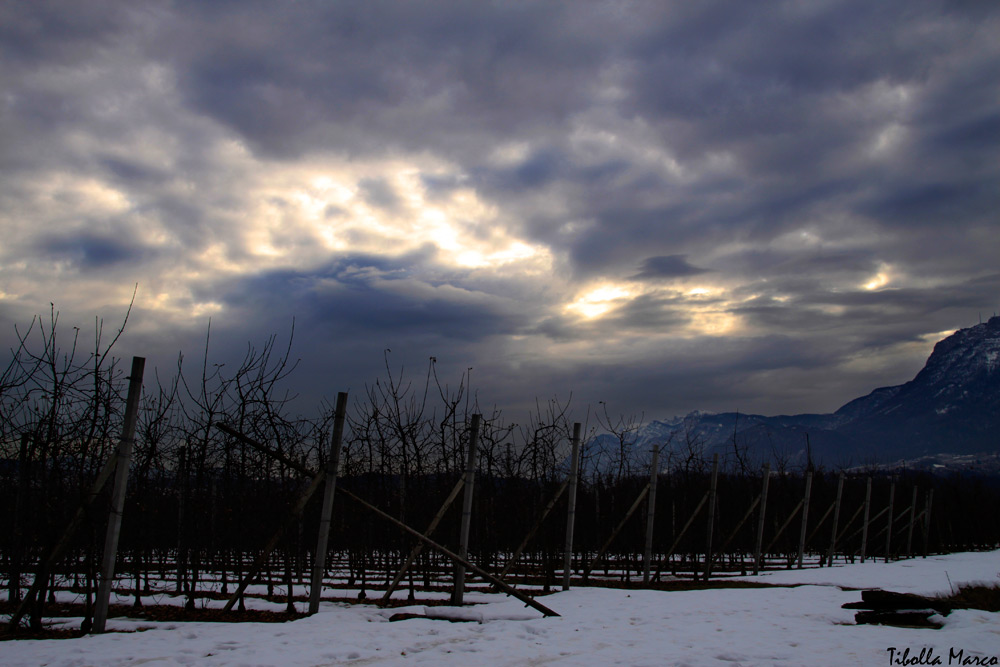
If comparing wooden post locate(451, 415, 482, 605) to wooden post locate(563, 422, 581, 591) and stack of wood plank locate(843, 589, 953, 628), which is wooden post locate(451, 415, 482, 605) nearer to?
wooden post locate(563, 422, 581, 591)

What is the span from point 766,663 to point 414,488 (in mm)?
9991

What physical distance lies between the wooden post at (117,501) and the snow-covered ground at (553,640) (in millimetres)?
322

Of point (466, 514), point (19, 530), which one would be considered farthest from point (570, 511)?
point (19, 530)

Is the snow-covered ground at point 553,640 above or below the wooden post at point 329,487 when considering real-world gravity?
below

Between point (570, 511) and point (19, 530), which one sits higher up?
point (570, 511)

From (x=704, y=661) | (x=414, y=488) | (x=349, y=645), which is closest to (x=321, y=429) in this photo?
(x=414, y=488)

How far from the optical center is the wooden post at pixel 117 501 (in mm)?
6344

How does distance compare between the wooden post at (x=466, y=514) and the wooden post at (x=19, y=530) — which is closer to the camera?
the wooden post at (x=19, y=530)

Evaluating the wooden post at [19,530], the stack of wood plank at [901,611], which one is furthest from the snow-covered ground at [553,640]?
the wooden post at [19,530]

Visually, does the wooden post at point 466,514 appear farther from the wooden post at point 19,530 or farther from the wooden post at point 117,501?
the wooden post at point 19,530

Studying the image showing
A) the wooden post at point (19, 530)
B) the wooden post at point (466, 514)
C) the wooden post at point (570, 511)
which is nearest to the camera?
the wooden post at point (19, 530)

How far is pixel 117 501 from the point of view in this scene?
6.37 metres

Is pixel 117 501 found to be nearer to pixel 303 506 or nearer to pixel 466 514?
pixel 303 506

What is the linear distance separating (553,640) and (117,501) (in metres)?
4.80
